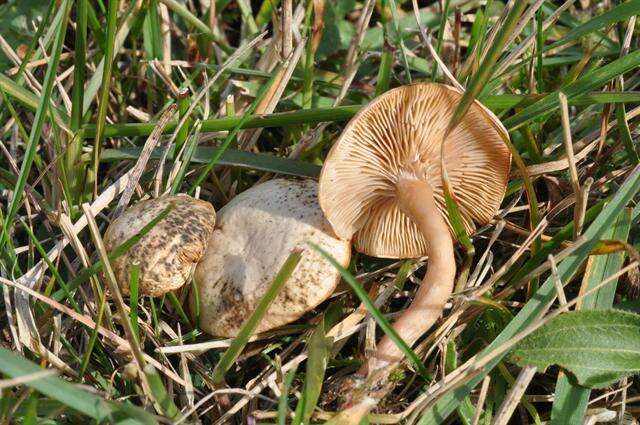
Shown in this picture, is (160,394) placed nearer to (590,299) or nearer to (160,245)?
(160,245)

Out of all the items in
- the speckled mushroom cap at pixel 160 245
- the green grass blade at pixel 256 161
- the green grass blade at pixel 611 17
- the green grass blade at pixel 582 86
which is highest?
the green grass blade at pixel 611 17

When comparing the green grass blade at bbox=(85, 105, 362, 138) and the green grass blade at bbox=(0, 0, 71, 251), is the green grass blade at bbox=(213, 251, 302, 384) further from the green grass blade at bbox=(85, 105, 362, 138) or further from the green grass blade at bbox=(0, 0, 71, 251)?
the green grass blade at bbox=(0, 0, 71, 251)

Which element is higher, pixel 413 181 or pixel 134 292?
pixel 413 181

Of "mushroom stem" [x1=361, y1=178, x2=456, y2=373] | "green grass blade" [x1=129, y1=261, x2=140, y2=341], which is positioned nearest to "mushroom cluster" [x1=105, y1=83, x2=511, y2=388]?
"mushroom stem" [x1=361, y1=178, x2=456, y2=373]

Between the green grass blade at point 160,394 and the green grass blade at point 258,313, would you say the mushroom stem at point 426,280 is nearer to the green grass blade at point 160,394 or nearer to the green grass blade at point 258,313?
the green grass blade at point 258,313

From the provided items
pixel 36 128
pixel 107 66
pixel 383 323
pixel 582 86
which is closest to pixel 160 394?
pixel 383 323

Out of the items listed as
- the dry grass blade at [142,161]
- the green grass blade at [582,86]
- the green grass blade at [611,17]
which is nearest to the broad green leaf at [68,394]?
the dry grass blade at [142,161]

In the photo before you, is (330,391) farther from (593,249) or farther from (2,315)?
(2,315)

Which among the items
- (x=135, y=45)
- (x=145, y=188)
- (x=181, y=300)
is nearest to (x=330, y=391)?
(x=181, y=300)
